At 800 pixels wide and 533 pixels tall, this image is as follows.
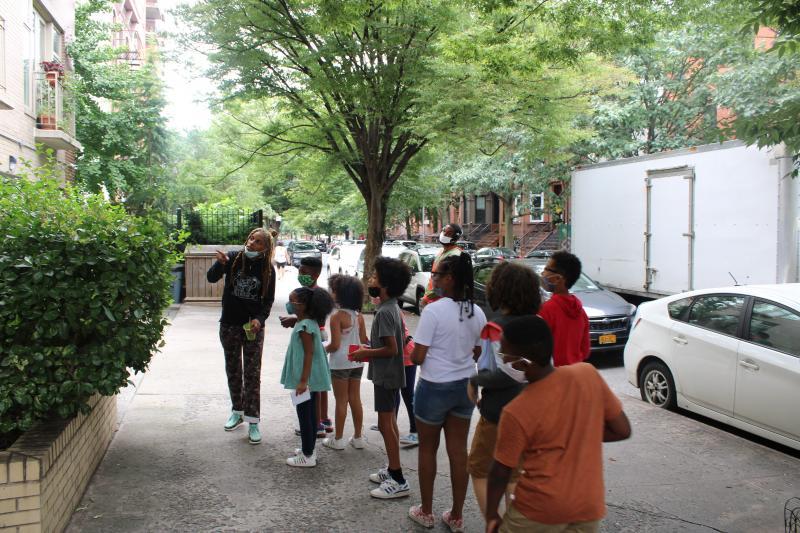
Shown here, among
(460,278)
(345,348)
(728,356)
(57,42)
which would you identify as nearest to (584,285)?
(728,356)

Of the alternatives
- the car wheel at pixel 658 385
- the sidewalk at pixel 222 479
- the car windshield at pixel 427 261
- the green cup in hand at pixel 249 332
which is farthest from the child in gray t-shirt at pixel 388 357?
the car windshield at pixel 427 261

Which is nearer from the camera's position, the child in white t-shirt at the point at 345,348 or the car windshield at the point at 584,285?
the child in white t-shirt at the point at 345,348

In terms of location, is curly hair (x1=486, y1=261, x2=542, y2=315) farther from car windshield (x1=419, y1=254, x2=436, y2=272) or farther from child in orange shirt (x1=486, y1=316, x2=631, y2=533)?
car windshield (x1=419, y1=254, x2=436, y2=272)

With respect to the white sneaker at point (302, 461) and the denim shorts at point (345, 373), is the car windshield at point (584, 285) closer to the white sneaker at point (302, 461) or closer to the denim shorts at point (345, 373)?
the denim shorts at point (345, 373)

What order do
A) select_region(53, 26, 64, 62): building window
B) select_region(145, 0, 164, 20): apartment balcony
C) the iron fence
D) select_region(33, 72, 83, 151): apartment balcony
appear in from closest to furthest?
select_region(33, 72, 83, 151): apartment balcony → the iron fence → select_region(53, 26, 64, 62): building window → select_region(145, 0, 164, 20): apartment balcony

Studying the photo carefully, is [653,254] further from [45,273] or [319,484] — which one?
[45,273]

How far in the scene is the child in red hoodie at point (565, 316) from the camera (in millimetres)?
4309

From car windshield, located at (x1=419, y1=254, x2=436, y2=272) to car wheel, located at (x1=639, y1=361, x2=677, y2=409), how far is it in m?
8.82

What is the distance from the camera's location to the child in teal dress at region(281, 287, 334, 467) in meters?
4.99

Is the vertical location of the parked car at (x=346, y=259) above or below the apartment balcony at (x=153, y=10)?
below

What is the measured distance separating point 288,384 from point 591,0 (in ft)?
24.1

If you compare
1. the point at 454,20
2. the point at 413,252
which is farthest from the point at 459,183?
the point at 454,20

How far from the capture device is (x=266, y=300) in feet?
19.1

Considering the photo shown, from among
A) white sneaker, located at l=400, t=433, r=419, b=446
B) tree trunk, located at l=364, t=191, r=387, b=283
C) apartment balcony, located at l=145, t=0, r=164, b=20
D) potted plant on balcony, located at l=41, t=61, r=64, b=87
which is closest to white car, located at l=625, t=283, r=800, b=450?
white sneaker, located at l=400, t=433, r=419, b=446
